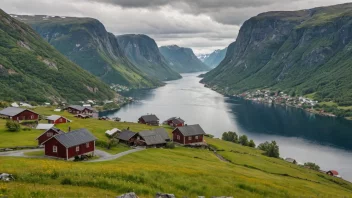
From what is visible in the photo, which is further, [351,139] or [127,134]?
[351,139]

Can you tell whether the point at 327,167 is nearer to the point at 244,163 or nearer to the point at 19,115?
the point at 244,163

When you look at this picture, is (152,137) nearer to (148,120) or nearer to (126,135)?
(126,135)

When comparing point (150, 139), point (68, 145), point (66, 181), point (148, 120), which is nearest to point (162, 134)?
point (150, 139)

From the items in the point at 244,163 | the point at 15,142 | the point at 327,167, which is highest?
the point at 15,142

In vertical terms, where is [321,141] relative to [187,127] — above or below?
below

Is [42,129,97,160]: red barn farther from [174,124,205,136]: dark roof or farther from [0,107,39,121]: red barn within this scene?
[0,107,39,121]: red barn

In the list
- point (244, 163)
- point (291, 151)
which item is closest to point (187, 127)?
point (244, 163)

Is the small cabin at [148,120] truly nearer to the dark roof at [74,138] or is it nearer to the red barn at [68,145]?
the dark roof at [74,138]

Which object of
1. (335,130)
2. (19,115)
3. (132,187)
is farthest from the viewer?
(335,130)
